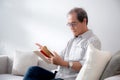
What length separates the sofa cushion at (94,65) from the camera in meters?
1.60

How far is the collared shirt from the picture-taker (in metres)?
1.82

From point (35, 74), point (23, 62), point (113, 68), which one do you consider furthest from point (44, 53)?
point (23, 62)

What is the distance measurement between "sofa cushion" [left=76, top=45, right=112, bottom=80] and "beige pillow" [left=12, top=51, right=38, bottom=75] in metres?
1.53

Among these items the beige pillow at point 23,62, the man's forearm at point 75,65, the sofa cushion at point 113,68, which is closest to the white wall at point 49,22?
the beige pillow at point 23,62

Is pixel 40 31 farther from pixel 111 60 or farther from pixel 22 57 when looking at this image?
pixel 111 60

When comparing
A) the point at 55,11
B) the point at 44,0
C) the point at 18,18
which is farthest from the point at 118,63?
the point at 18,18

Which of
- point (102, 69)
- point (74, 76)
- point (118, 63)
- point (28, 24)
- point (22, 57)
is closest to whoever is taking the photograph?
point (118, 63)

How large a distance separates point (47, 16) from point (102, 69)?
5.76 feet

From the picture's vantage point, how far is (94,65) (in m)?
1.60

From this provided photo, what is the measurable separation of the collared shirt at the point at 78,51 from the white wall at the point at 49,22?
0.74 meters

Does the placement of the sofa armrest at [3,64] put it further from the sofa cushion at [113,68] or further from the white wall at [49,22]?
the sofa cushion at [113,68]

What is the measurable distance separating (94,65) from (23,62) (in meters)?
1.68

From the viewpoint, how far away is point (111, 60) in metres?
1.58

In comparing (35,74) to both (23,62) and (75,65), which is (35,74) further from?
(23,62)
